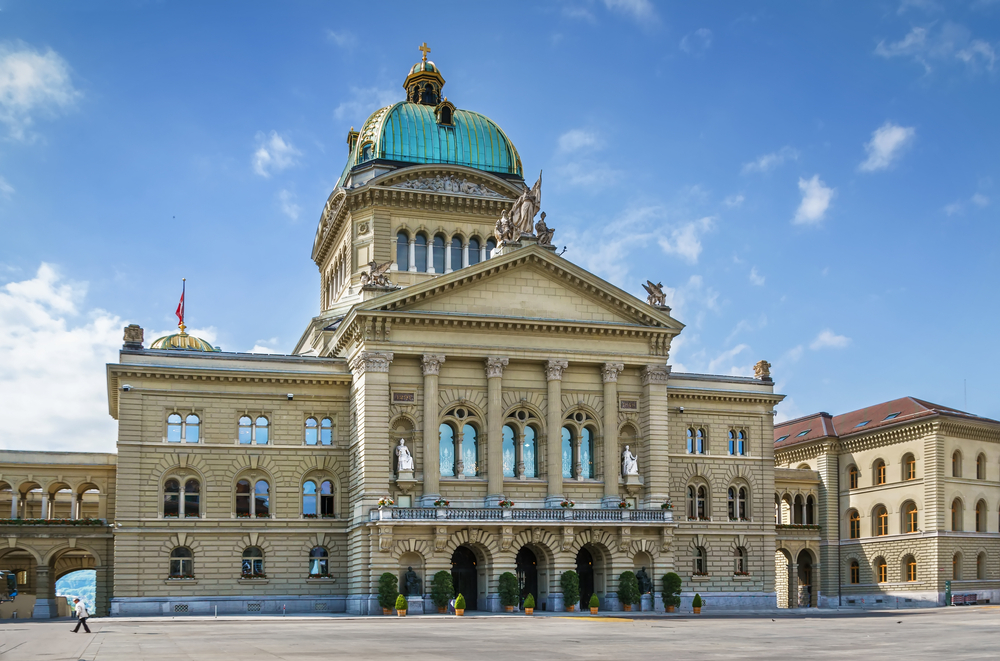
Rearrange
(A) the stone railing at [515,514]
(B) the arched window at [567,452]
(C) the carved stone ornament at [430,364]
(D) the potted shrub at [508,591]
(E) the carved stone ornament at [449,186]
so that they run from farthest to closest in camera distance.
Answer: (E) the carved stone ornament at [449,186] < (B) the arched window at [567,452] < (C) the carved stone ornament at [430,364] < (D) the potted shrub at [508,591] < (A) the stone railing at [515,514]

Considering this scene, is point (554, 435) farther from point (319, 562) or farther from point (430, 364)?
point (319, 562)

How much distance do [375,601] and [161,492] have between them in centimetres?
1306

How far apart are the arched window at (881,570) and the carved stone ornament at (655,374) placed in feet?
81.6

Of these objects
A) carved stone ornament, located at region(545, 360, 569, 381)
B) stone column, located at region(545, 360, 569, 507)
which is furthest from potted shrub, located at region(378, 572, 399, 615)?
carved stone ornament, located at region(545, 360, 569, 381)

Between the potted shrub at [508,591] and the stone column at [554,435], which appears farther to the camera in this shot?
the stone column at [554,435]

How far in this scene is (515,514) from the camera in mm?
60969

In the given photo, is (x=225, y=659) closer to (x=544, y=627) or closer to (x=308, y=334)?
(x=544, y=627)

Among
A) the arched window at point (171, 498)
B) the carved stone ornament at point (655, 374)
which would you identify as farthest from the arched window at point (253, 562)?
the carved stone ornament at point (655, 374)

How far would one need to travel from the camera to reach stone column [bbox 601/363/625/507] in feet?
211

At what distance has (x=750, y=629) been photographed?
4253cm

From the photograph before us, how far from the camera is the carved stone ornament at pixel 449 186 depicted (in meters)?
76.0

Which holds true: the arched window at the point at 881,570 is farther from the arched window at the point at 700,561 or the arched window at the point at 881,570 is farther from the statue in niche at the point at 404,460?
the statue in niche at the point at 404,460

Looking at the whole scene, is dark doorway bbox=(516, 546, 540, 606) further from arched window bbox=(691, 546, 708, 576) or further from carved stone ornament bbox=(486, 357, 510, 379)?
arched window bbox=(691, 546, 708, 576)

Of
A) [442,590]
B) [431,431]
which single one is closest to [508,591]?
[442,590]
